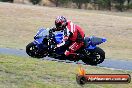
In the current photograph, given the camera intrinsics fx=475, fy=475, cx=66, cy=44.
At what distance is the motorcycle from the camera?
18.1 meters

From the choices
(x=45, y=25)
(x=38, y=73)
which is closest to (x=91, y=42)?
(x=38, y=73)

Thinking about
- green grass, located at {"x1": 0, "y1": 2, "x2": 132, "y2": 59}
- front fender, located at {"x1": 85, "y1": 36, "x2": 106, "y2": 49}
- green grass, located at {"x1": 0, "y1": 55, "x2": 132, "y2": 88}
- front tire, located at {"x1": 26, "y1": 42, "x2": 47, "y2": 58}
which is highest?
front fender, located at {"x1": 85, "y1": 36, "x2": 106, "y2": 49}

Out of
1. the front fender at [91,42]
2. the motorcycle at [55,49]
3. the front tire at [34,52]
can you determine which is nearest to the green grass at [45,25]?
the front tire at [34,52]

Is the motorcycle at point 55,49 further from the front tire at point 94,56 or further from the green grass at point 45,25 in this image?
the green grass at point 45,25

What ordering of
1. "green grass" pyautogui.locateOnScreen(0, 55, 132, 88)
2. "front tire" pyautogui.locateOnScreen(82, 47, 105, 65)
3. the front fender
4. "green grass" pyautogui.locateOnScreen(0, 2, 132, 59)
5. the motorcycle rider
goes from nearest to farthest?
"green grass" pyautogui.locateOnScreen(0, 55, 132, 88)
the motorcycle rider
the front fender
"front tire" pyautogui.locateOnScreen(82, 47, 105, 65)
"green grass" pyautogui.locateOnScreen(0, 2, 132, 59)

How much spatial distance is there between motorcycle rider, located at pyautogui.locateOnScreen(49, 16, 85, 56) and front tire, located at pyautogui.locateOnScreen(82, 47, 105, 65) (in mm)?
481

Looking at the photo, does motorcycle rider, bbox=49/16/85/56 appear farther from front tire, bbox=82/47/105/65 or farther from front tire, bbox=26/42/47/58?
front tire, bbox=26/42/47/58

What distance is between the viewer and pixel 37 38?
1825 centimetres

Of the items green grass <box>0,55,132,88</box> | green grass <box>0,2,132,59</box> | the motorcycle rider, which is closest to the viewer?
green grass <box>0,55,132,88</box>

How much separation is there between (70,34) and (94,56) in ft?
4.50

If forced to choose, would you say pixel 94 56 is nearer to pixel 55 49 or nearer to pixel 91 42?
pixel 91 42

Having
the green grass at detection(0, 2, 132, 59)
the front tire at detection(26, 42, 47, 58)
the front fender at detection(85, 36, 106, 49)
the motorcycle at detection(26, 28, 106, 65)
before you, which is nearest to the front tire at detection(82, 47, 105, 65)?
the motorcycle at detection(26, 28, 106, 65)

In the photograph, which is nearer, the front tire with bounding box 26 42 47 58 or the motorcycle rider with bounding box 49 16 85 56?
the motorcycle rider with bounding box 49 16 85 56

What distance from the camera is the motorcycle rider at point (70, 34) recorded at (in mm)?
17597
